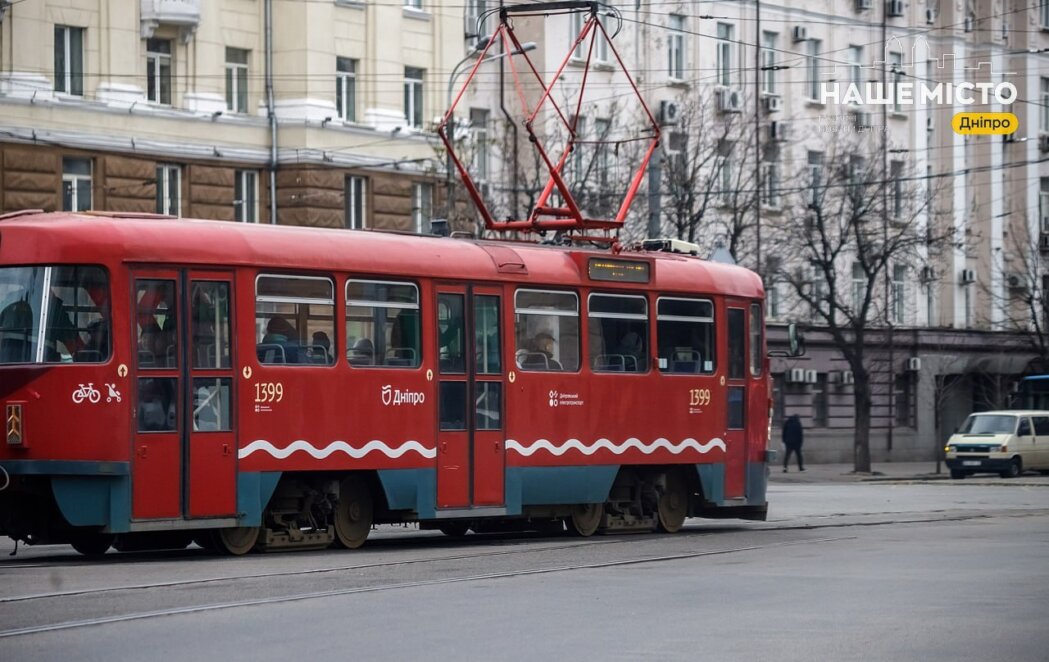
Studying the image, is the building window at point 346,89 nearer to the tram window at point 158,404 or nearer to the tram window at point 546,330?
the tram window at point 546,330

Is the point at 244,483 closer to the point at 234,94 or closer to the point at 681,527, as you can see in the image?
the point at 681,527

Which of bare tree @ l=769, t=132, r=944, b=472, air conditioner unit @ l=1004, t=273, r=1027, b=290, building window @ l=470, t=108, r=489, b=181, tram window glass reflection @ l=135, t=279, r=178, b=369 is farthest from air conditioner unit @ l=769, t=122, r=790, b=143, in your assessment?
tram window glass reflection @ l=135, t=279, r=178, b=369

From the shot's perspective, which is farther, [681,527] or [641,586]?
[681,527]

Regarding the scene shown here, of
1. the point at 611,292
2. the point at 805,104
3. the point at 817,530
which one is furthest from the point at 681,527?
the point at 805,104

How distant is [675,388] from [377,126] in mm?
23400

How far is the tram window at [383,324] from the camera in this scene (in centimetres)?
1806

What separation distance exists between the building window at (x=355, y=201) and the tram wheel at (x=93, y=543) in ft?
85.4

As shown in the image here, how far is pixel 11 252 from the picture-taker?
1644 centimetres

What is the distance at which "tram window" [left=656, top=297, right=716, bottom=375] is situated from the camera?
70.2 ft

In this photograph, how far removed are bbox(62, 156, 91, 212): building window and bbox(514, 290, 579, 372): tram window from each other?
20.0 metres

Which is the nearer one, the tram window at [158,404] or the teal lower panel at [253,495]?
the tram window at [158,404]

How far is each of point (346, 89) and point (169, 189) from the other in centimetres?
535

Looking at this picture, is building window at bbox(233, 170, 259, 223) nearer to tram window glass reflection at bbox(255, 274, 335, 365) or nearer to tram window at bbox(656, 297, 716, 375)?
tram window at bbox(656, 297, 716, 375)

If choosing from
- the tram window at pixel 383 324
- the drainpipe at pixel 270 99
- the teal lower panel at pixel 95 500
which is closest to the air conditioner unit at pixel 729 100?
the drainpipe at pixel 270 99
